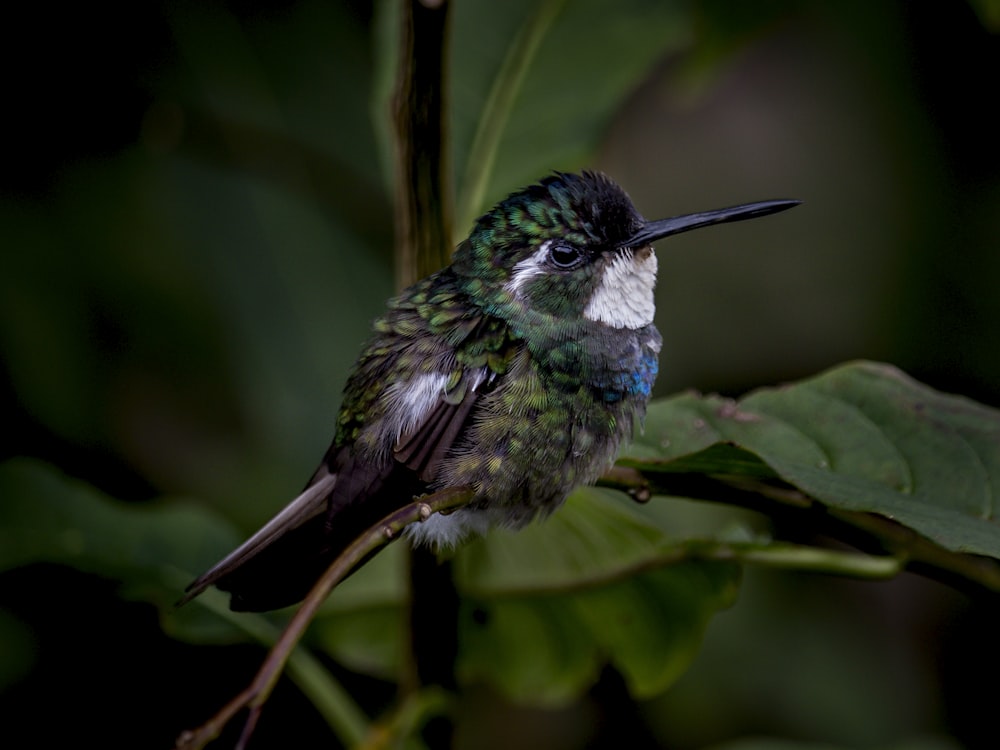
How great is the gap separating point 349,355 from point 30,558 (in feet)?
5.04

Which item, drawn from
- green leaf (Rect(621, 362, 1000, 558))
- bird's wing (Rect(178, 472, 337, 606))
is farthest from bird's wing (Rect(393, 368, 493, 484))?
green leaf (Rect(621, 362, 1000, 558))

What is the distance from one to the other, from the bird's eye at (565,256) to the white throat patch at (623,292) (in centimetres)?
7

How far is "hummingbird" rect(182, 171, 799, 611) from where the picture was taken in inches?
73.2

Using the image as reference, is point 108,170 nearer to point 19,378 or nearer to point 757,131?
point 19,378

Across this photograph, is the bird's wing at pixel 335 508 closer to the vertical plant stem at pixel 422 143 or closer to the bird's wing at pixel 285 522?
the bird's wing at pixel 285 522

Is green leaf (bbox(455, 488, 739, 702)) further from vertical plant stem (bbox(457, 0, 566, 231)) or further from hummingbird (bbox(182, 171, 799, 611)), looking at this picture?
vertical plant stem (bbox(457, 0, 566, 231))

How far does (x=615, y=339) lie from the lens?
2.16 metres

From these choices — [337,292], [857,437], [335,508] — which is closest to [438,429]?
[335,508]

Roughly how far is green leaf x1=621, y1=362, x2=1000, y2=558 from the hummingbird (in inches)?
5.1

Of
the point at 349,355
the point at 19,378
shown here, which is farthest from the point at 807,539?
the point at 19,378

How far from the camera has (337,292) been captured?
383cm

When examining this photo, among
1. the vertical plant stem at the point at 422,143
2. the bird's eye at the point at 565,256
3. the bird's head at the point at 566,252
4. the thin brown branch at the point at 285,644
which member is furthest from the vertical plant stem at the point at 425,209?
the thin brown branch at the point at 285,644

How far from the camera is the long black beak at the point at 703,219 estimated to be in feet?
6.11

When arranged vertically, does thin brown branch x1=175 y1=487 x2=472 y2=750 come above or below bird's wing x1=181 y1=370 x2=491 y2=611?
above
